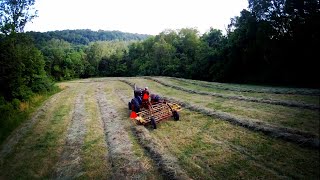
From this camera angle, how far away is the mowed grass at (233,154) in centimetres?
766

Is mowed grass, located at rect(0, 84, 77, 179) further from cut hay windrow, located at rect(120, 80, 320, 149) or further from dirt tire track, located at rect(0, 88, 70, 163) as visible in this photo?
cut hay windrow, located at rect(120, 80, 320, 149)

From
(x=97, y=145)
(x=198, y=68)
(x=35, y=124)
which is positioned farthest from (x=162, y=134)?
(x=198, y=68)

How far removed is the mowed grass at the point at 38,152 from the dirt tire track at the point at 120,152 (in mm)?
2142

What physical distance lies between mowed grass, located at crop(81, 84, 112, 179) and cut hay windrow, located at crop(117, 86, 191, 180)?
154 centimetres

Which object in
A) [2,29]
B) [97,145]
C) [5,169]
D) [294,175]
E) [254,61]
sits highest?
[2,29]

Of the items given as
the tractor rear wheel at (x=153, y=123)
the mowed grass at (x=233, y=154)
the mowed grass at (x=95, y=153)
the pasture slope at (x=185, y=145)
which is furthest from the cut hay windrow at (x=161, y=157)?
the mowed grass at (x=95, y=153)

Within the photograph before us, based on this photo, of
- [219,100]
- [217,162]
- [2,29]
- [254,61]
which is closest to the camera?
[217,162]

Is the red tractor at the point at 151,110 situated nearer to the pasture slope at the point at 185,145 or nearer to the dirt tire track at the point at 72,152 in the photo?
the pasture slope at the point at 185,145

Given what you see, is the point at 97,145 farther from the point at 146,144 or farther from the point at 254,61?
the point at 254,61

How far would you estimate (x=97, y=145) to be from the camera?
11.9 meters

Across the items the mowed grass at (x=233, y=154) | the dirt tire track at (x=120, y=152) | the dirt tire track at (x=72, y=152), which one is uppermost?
the mowed grass at (x=233, y=154)

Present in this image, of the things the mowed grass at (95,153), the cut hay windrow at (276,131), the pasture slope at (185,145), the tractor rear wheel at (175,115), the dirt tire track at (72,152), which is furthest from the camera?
the tractor rear wheel at (175,115)

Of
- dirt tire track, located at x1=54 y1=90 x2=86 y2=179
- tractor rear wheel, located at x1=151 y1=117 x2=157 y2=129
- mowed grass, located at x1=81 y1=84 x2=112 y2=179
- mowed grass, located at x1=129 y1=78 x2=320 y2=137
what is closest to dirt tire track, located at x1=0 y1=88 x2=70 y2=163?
dirt tire track, located at x1=54 y1=90 x2=86 y2=179

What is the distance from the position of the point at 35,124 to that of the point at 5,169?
6.57 meters
